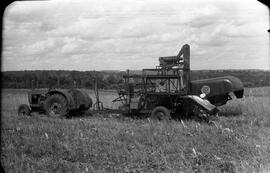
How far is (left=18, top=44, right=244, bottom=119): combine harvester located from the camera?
10.6m

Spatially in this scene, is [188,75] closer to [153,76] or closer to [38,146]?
[153,76]

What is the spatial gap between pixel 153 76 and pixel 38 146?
15.9 ft

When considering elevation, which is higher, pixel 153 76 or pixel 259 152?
pixel 153 76

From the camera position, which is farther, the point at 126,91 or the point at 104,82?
the point at 104,82

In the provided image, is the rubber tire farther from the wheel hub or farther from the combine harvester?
the wheel hub

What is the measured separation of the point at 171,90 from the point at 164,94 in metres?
0.26

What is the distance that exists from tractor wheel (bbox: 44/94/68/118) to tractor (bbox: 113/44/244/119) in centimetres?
182

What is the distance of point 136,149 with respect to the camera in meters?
6.44

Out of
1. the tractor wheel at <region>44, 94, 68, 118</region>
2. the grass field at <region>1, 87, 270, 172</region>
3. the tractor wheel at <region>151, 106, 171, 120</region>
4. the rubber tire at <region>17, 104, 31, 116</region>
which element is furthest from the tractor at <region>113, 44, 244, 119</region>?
the rubber tire at <region>17, 104, 31, 116</region>

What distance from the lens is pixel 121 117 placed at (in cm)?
1100

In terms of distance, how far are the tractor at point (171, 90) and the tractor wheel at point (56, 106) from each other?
5.96 ft

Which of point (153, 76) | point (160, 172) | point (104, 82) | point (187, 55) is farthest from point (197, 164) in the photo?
point (104, 82)

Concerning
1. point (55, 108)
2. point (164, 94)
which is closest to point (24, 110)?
point (55, 108)

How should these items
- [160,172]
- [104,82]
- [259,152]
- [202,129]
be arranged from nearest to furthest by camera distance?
[160,172] → [259,152] → [202,129] → [104,82]
